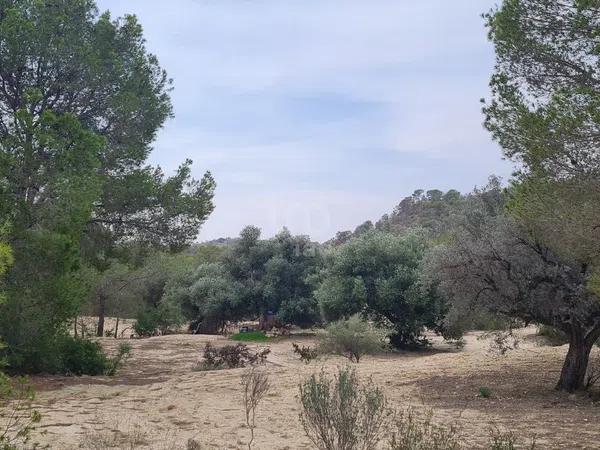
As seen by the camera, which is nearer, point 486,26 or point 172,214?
point 486,26

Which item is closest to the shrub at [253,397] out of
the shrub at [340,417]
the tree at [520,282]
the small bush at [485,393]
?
the shrub at [340,417]

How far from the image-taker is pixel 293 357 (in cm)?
2084

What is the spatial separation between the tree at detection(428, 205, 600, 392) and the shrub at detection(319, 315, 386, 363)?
287 inches

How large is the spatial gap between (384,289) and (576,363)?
45.1 feet

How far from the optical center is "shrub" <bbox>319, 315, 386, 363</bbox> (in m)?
19.3

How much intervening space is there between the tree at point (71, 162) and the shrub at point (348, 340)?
17.1 feet

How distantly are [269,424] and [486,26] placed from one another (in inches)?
267

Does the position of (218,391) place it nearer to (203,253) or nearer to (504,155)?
(504,155)

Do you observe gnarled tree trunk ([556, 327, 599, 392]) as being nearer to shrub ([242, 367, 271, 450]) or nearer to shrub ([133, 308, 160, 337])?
shrub ([242, 367, 271, 450])

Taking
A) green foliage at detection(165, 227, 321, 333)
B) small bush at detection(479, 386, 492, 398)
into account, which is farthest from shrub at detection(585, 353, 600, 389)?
→ green foliage at detection(165, 227, 321, 333)

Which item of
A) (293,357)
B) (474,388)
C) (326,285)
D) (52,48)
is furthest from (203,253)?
(474,388)

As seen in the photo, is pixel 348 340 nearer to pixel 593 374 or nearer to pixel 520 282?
pixel 593 374

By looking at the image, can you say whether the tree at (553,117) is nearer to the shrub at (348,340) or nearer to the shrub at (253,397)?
the shrub at (253,397)

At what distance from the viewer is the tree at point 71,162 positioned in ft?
43.0
